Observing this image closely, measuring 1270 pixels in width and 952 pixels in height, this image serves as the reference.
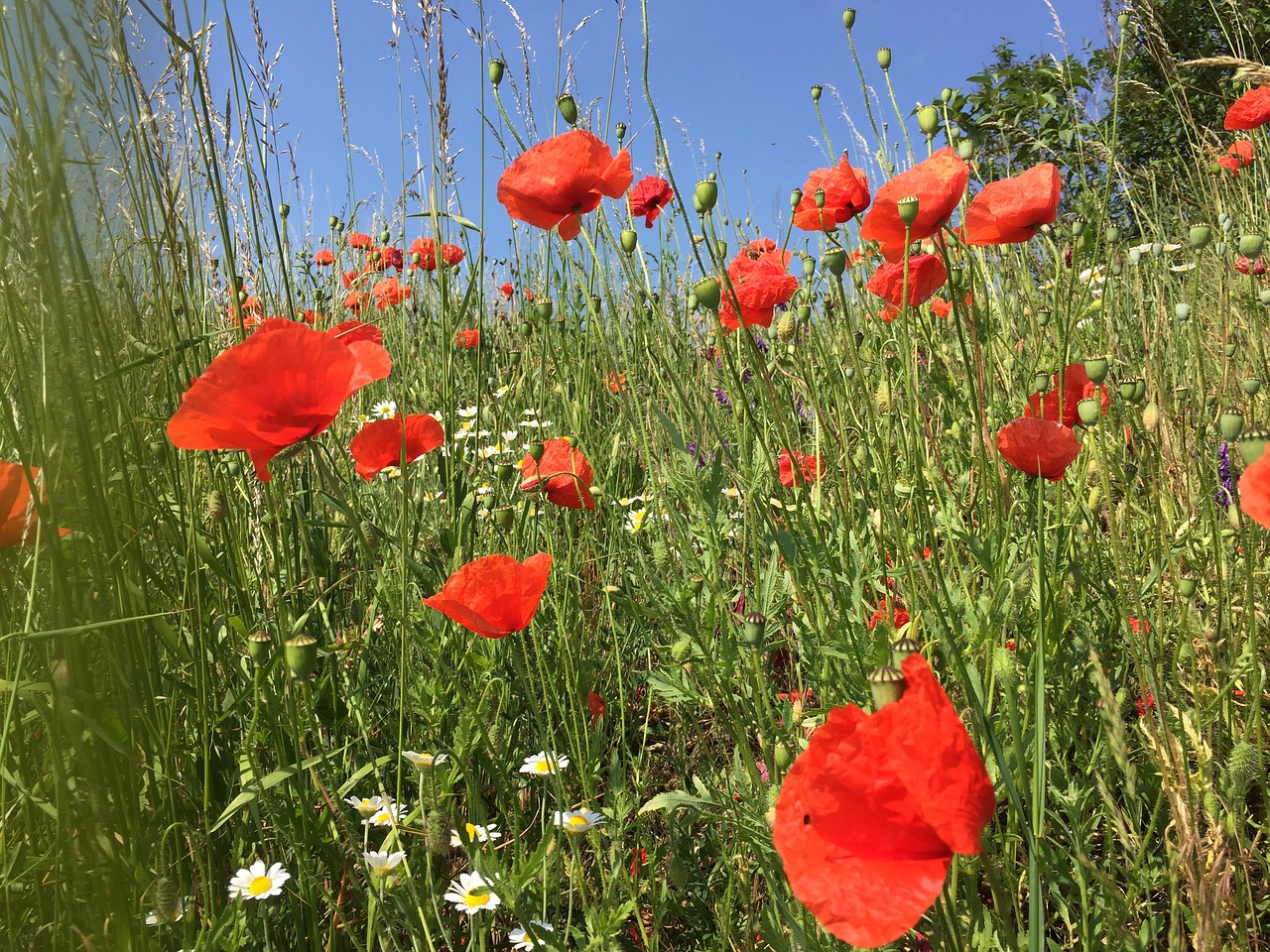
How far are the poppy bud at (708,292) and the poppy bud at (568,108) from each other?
65 cm

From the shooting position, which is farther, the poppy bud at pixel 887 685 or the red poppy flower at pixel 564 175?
the red poppy flower at pixel 564 175

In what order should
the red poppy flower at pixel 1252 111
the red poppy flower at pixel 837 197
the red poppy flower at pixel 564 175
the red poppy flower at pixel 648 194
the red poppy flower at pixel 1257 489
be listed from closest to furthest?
1. the red poppy flower at pixel 1257 489
2. the red poppy flower at pixel 564 175
3. the red poppy flower at pixel 837 197
4. the red poppy flower at pixel 648 194
5. the red poppy flower at pixel 1252 111

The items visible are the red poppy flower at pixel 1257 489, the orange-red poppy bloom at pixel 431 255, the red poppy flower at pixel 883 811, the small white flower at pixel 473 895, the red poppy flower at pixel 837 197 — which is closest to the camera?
the red poppy flower at pixel 883 811

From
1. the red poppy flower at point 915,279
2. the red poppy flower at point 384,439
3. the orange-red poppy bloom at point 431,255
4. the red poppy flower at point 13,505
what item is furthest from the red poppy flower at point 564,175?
the orange-red poppy bloom at point 431,255

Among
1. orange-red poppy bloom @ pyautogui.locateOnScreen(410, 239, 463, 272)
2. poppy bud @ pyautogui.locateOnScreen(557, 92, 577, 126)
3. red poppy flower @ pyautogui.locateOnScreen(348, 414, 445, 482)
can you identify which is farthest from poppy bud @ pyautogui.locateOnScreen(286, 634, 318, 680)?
orange-red poppy bloom @ pyautogui.locateOnScreen(410, 239, 463, 272)

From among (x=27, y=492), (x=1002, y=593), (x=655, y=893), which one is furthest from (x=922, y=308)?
(x=27, y=492)

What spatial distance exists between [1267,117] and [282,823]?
3.52 metres

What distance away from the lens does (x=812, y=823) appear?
0.72m

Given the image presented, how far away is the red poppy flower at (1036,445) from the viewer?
4.32 feet

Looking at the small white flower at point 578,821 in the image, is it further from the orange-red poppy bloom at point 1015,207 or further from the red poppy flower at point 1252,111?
the red poppy flower at point 1252,111

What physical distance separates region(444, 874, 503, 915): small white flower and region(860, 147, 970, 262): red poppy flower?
1098 millimetres

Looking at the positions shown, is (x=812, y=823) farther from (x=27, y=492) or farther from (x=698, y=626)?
(x=27, y=492)

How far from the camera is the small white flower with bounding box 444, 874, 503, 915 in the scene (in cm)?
118

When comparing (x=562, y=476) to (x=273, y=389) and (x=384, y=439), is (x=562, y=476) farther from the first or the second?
(x=273, y=389)
